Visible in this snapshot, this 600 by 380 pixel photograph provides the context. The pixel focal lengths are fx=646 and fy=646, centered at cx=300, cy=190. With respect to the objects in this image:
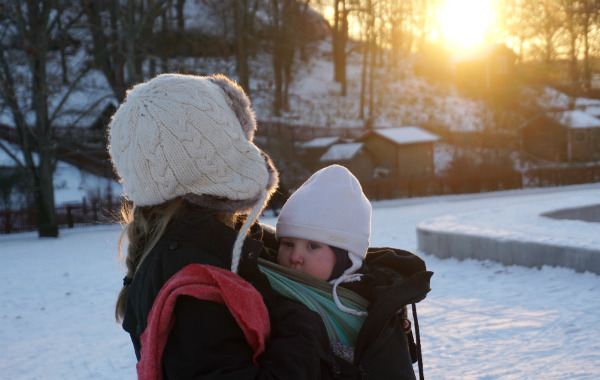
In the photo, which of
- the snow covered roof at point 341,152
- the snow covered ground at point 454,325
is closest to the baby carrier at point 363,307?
the snow covered ground at point 454,325

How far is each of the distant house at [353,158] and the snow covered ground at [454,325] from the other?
23.7 m

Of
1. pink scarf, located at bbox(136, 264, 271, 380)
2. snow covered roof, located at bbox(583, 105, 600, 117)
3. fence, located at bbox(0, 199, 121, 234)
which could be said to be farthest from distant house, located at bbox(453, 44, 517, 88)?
pink scarf, located at bbox(136, 264, 271, 380)

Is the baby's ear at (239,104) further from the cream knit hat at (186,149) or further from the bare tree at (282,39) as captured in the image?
the bare tree at (282,39)

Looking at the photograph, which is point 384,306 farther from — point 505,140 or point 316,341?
point 505,140

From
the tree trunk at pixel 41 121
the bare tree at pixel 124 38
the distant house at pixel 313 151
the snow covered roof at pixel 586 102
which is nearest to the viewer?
the tree trunk at pixel 41 121

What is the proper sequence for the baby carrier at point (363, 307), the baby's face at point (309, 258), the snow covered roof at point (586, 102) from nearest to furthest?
the baby carrier at point (363, 307) → the baby's face at point (309, 258) → the snow covered roof at point (586, 102)

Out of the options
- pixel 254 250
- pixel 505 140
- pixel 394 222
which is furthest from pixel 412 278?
pixel 505 140

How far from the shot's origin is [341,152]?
37.0 m

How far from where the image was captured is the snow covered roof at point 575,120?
4375 centimetres

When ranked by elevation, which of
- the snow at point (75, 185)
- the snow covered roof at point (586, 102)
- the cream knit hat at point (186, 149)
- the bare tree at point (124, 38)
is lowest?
the snow at point (75, 185)

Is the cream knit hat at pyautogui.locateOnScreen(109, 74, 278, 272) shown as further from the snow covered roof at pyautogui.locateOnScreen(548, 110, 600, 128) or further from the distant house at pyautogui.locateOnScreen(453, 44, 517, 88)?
the distant house at pyautogui.locateOnScreen(453, 44, 517, 88)

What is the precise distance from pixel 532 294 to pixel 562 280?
0.87 metres

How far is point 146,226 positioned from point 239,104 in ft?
1.55

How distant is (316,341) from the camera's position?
1.75 meters
